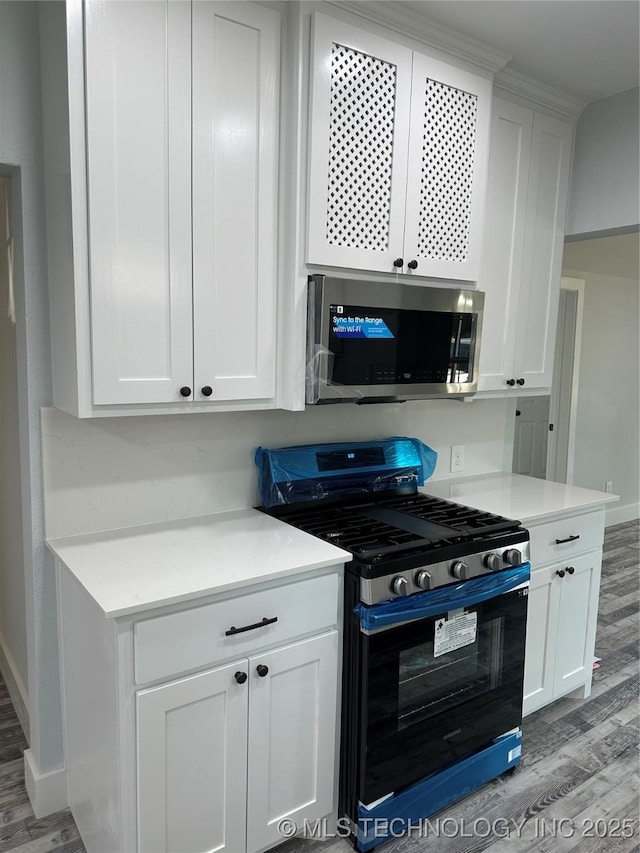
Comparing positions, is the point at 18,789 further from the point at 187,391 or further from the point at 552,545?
the point at 552,545

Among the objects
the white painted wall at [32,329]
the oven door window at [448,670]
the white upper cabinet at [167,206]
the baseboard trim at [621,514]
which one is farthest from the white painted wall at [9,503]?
the baseboard trim at [621,514]

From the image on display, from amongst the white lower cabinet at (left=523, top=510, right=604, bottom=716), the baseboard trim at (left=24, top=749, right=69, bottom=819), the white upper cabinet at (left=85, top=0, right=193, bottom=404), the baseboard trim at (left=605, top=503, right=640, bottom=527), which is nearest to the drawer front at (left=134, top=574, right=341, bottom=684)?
the white upper cabinet at (left=85, top=0, right=193, bottom=404)

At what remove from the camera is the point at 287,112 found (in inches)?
72.7

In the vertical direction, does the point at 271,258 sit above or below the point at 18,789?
above

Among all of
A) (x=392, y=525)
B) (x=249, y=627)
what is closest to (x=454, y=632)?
(x=392, y=525)

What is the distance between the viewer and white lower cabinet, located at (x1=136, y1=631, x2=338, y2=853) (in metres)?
1.50

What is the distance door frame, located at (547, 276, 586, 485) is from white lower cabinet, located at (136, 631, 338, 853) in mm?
3983

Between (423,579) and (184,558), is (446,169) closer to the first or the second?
(423,579)

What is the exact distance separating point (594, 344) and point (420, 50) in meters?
3.91

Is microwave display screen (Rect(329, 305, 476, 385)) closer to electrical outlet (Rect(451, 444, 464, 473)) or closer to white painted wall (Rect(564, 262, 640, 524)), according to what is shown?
electrical outlet (Rect(451, 444, 464, 473))

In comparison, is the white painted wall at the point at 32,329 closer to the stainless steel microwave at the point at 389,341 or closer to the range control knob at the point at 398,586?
the stainless steel microwave at the point at 389,341

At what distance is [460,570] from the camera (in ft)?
6.20

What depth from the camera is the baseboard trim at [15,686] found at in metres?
2.29

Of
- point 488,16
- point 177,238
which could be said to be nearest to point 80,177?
point 177,238
